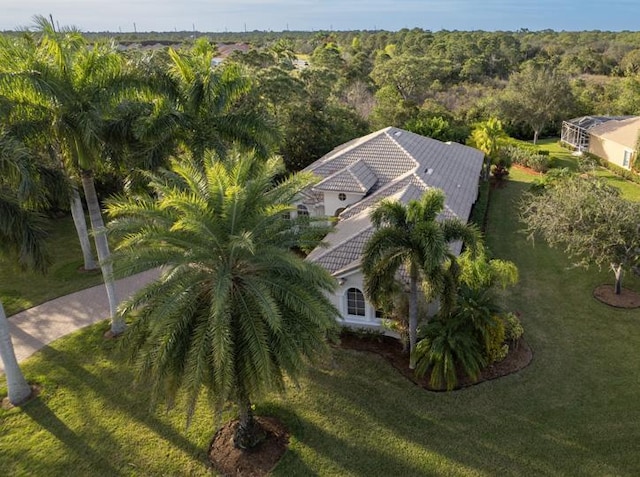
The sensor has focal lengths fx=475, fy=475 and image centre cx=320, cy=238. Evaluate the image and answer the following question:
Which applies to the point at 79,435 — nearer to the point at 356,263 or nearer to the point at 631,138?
the point at 356,263

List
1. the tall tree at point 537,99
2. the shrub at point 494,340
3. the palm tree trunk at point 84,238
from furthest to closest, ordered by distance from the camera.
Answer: the tall tree at point 537,99
the palm tree trunk at point 84,238
the shrub at point 494,340

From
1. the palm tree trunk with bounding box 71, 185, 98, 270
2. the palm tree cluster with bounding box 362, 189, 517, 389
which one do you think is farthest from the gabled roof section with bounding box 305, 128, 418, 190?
the palm tree trunk with bounding box 71, 185, 98, 270

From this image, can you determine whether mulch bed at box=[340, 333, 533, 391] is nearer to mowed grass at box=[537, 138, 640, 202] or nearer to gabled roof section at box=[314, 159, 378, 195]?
gabled roof section at box=[314, 159, 378, 195]

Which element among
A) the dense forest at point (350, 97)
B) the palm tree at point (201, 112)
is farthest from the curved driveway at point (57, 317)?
the palm tree at point (201, 112)

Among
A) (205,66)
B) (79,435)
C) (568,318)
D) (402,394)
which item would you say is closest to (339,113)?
(205,66)

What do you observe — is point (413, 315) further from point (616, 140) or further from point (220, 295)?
point (616, 140)

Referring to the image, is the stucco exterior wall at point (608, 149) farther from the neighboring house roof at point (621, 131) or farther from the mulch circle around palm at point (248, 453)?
the mulch circle around palm at point (248, 453)
